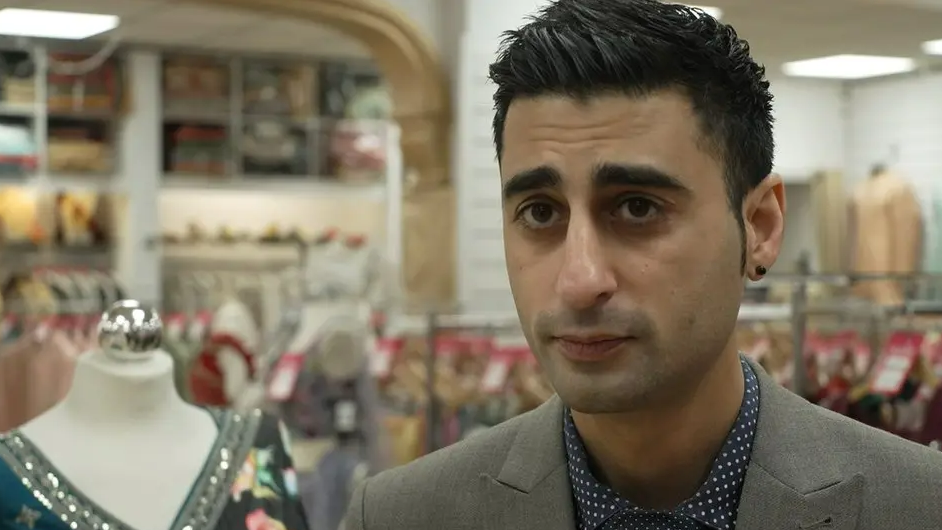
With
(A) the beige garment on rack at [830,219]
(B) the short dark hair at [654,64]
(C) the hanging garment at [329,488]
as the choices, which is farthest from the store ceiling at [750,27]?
(B) the short dark hair at [654,64]

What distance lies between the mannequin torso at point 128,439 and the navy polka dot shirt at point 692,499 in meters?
0.85

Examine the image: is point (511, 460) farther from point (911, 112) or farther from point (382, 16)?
point (911, 112)

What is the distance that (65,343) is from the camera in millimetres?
4809

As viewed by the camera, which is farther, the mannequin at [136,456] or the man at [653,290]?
the mannequin at [136,456]

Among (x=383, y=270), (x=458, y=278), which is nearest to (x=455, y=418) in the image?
(x=458, y=278)

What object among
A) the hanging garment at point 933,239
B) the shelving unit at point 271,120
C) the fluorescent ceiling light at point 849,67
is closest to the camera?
the hanging garment at point 933,239

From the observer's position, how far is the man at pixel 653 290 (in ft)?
Result: 3.55

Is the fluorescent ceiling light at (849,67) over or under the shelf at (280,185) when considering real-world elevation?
over

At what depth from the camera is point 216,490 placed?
192cm

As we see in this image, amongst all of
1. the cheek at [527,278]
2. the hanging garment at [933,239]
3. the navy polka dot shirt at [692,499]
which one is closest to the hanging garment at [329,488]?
the navy polka dot shirt at [692,499]

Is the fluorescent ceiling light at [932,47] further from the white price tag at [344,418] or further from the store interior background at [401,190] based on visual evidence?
the white price tag at [344,418]

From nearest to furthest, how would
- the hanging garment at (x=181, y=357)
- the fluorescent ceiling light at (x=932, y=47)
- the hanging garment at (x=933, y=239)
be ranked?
the hanging garment at (x=181, y=357), the fluorescent ceiling light at (x=932, y=47), the hanging garment at (x=933, y=239)

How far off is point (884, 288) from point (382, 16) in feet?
10.9

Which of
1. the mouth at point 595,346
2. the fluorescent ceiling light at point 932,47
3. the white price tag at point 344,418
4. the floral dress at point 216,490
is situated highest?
the fluorescent ceiling light at point 932,47
